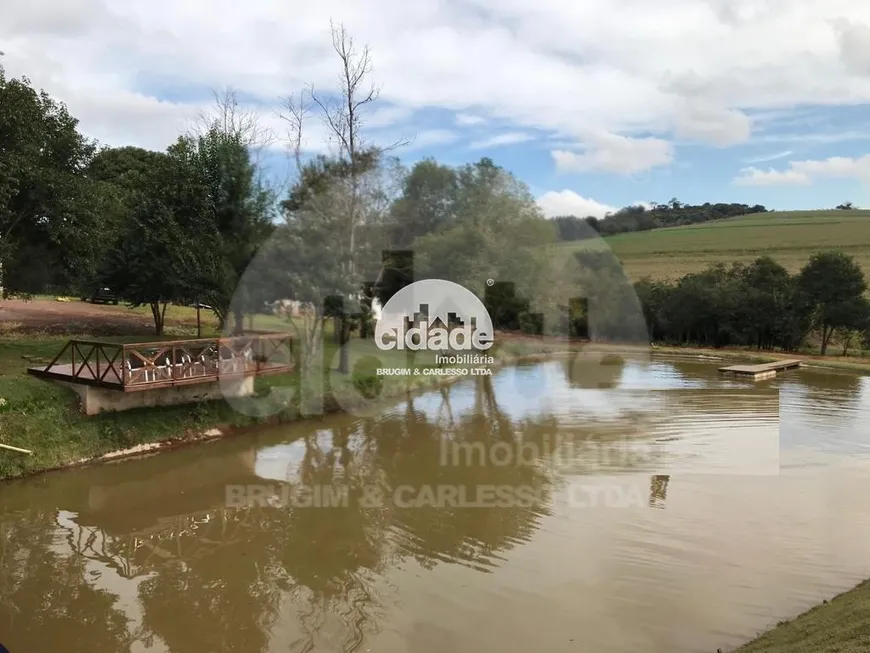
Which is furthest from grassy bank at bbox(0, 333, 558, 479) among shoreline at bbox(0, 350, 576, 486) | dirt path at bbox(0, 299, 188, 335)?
dirt path at bbox(0, 299, 188, 335)

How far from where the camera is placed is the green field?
41.6 meters

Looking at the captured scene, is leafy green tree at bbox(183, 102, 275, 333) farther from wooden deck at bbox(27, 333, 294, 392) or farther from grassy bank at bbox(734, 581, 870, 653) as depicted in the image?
grassy bank at bbox(734, 581, 870, 653)

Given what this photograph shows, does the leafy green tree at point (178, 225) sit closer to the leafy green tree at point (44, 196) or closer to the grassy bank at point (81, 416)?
the leafy green tree at point (44, 196)

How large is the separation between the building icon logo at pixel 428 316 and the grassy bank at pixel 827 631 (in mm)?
16776

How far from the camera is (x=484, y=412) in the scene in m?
16.5

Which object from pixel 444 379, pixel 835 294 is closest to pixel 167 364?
pixel 444 379

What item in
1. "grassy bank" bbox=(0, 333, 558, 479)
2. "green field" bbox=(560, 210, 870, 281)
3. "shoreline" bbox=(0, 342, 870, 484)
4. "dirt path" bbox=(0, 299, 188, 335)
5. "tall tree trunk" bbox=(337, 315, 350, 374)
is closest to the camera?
"grassy bank" bbox=(0, 333, 558, 479)

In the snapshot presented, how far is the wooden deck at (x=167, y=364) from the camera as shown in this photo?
37.1ft

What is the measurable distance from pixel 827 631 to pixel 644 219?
43092 mm

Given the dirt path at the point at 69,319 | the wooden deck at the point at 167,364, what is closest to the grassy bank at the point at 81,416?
the wooden deck at the point at 167,364

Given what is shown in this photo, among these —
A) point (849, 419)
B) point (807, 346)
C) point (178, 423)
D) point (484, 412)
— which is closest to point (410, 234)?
point (484, 412)

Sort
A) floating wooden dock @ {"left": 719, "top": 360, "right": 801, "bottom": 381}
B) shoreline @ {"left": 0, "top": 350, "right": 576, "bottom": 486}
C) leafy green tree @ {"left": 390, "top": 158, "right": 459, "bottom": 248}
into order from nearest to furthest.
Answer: shoreline @ {"left": 0, "top": 350, "right": 576, "bottom": 486}, leafy green tree @ {"left": 390, "top": 158, "right": 459, "bottom": 248}, floating wooden dock @ {"left": 719, "top": 360, "right": 801, "bottom": 381}

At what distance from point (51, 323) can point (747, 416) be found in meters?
21.3

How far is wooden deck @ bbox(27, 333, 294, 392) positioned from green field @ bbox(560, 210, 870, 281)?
22.2 metres
